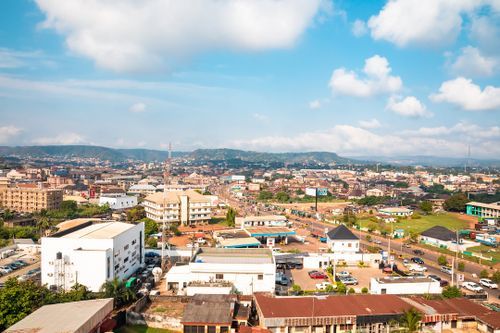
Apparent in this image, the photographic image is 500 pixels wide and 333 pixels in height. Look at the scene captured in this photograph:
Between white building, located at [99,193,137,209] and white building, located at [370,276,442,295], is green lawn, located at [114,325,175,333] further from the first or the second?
white building, located at [99,193,137,209]

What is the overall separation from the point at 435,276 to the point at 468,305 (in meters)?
6.07

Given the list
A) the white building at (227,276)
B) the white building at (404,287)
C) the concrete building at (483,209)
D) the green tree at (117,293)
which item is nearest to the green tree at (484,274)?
the white building at (404,287)

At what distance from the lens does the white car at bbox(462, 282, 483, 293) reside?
20.2 meters

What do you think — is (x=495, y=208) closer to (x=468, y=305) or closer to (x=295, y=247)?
(x=295, y=247)

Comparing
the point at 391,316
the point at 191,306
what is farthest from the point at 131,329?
the point at 391,316

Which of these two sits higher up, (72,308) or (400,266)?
(72,308)

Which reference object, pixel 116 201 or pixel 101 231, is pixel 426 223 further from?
pixel 116 201

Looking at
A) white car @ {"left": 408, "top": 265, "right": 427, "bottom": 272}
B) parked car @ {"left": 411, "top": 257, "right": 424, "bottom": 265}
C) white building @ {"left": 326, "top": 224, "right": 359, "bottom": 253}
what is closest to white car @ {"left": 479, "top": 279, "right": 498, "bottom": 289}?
white car @ {"left": 408, "top": 265, "right": 427, "bottom": 272}

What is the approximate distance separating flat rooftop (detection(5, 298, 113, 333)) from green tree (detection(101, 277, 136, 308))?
7.44ft

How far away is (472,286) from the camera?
20.5 metres

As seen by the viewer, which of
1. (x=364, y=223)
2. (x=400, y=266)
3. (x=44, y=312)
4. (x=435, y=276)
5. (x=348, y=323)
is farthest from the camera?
(x=364, y=223)

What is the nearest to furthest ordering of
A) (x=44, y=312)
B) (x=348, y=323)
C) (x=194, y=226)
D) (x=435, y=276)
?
(x=44, y=312), (x=348, y=323), (x=435, y=276), (x=194, y=226)

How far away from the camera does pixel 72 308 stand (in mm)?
13680

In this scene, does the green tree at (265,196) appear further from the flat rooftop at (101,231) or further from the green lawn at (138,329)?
the green lawn at (138,329)
